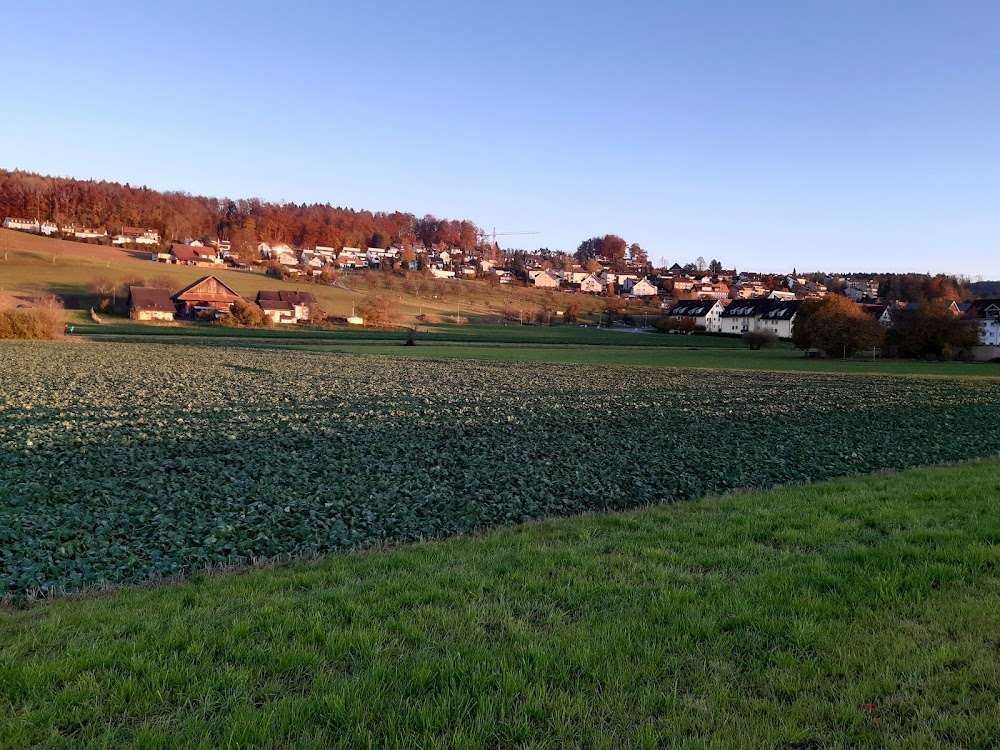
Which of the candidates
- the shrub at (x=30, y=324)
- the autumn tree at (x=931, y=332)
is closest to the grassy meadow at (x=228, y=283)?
the shrub at (x=30, y=324)

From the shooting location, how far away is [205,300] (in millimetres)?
108188

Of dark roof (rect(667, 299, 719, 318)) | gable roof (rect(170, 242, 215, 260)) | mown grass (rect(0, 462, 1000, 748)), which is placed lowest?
mown grass (rect(0, 462, 1000, 748))

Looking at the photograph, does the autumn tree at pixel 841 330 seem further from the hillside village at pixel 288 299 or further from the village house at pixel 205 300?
the village house at pixel 205 300

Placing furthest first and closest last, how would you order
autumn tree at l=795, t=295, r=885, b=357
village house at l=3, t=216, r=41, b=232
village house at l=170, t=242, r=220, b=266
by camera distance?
village house at l=3, t=216, r=41, b=232 → village house at l=170, t=242, r=220, b=266 → autumn tree at l=795, t=295, r=885, b=357

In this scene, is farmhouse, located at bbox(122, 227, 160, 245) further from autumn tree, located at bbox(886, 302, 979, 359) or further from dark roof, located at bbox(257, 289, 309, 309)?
autumn tree, located at bbox(886, 302, 979, 359)

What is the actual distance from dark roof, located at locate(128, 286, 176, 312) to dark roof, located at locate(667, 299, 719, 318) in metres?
98.1

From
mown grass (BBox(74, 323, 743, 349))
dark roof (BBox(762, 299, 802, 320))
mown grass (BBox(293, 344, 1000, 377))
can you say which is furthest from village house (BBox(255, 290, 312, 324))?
dark roof (BBox(762, 299, 802, 320))

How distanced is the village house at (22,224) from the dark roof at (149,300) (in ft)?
265

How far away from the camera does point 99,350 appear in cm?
5228

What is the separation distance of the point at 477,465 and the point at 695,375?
35699 millimetres

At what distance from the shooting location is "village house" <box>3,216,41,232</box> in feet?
519

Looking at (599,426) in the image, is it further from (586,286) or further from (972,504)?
(586,286)

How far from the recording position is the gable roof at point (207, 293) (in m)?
107

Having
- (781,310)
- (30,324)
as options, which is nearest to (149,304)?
(30,324)
